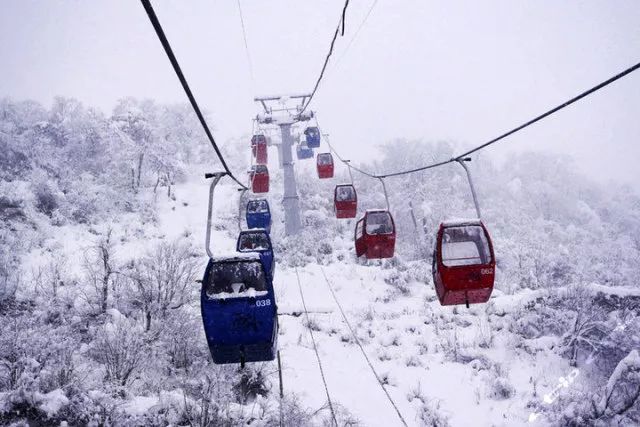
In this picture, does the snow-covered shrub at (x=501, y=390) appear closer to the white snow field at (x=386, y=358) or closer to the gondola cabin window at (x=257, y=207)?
the white snow field at (x=386, y=358)

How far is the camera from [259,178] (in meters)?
18.2

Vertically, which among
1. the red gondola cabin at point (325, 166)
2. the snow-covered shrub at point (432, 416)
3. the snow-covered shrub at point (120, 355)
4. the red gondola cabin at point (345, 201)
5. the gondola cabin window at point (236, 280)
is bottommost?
the snow-covered shrub at point (432, 416)

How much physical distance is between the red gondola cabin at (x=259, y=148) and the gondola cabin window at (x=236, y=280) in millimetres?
14344

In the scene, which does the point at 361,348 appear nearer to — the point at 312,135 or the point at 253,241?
the point at 253,241

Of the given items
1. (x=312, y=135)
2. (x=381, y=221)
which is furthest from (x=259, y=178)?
(x=381, y=221)

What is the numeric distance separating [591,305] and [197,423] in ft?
44.0

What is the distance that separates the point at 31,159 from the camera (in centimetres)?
2894

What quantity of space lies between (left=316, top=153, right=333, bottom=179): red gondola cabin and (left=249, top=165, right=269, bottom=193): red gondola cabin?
123 inches

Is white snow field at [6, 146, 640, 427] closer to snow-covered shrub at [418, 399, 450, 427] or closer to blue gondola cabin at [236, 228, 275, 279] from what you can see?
snow-covered shrub at [418, 399, 450, 427]

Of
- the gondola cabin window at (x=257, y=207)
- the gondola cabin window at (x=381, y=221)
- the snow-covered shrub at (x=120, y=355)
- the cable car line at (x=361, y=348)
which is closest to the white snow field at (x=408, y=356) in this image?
the cable car line at (x=361, y=348)

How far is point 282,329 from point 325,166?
9.29 metres

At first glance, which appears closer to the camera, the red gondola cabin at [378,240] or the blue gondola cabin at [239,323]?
the blue gondola cabin at [239,323]

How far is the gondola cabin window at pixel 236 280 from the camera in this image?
5.88m

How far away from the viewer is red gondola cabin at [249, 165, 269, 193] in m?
17.9
